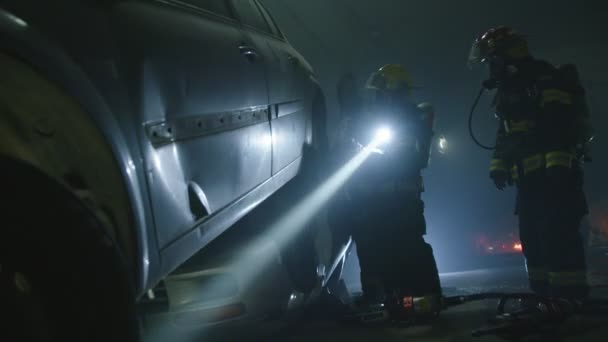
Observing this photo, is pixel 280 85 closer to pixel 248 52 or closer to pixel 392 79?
pixel 248 52

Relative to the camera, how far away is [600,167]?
1515cm

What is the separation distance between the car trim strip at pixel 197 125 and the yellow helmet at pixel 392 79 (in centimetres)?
250

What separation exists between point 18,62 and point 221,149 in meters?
0.71

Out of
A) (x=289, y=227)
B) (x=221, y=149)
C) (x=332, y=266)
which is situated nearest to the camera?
(x=221, y=149)

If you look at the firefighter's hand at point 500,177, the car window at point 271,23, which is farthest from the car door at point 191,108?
the firefighter's hand at point 500,177

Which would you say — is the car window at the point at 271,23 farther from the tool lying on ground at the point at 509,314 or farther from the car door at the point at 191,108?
the tool lying on ground at the point at 509,314

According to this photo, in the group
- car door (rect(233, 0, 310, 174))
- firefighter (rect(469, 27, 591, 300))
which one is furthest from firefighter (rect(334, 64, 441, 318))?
car door (rect(233, 0, 310, 174))

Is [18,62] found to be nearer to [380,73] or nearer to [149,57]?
[149,57]

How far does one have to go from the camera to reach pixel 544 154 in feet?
11.8

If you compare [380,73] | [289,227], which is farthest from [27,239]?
[380,73]

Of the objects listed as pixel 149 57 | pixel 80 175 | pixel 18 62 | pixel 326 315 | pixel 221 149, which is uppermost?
pixel 149 57

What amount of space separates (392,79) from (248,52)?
2441 mm

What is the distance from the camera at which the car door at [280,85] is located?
7.20 ft

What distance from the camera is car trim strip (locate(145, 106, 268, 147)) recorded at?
49.1 inches
